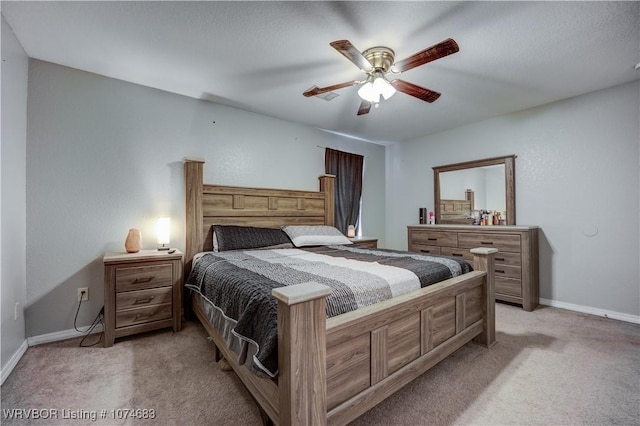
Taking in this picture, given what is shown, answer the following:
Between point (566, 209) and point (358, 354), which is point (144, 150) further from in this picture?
point (566, 209)

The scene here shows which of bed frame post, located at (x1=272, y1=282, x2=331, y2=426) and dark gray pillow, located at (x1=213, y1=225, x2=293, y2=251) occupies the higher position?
dark gray pillow, located at (x1=213, y1=225, x2=293, y2=251)

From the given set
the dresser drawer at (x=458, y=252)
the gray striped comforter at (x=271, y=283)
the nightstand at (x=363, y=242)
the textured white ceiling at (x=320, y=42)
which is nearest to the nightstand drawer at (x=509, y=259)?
the dresser drawer at (x=458, y=252)

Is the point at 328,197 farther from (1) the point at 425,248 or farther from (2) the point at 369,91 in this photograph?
(2) the point at 369,91

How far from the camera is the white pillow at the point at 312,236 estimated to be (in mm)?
3289

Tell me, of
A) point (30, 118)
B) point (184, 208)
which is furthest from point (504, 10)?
point (30, 118)

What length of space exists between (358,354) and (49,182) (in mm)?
2950

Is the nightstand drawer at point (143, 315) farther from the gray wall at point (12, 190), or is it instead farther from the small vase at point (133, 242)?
the gray wall at point (12, 190)

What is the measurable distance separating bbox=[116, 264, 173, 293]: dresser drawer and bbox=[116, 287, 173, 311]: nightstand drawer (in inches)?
1.5

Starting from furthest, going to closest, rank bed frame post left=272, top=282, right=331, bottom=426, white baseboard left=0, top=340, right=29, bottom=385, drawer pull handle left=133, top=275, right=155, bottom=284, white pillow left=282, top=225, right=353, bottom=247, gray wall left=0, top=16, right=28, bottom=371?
white pillow left=282, top=225, right=353, bottom=247, drawer pull handle left=133, top=275, right=155, bottom=284, gray wall left=0, top=16, right=28, bottom=371, white baseboard left=0, top=340, right=29, bottom=385, bed frame post left=272, top=282, right=331, bottom=426

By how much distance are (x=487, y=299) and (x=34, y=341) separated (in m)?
3.77

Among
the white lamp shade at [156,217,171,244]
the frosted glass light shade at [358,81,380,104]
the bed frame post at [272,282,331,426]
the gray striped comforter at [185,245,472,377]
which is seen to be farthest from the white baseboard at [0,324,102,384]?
the frosted glass light shade at [358,81,380,104]

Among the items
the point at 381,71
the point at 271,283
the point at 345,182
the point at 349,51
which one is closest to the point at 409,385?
the point at 271,283

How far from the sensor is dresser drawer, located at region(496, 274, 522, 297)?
3.25m

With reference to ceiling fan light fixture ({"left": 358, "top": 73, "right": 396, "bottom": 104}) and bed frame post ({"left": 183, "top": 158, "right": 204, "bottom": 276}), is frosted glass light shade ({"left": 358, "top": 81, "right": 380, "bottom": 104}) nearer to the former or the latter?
ceiling fan light fixture ({"left": 358, "top": 73, "right": 396, "bottom": 104})
